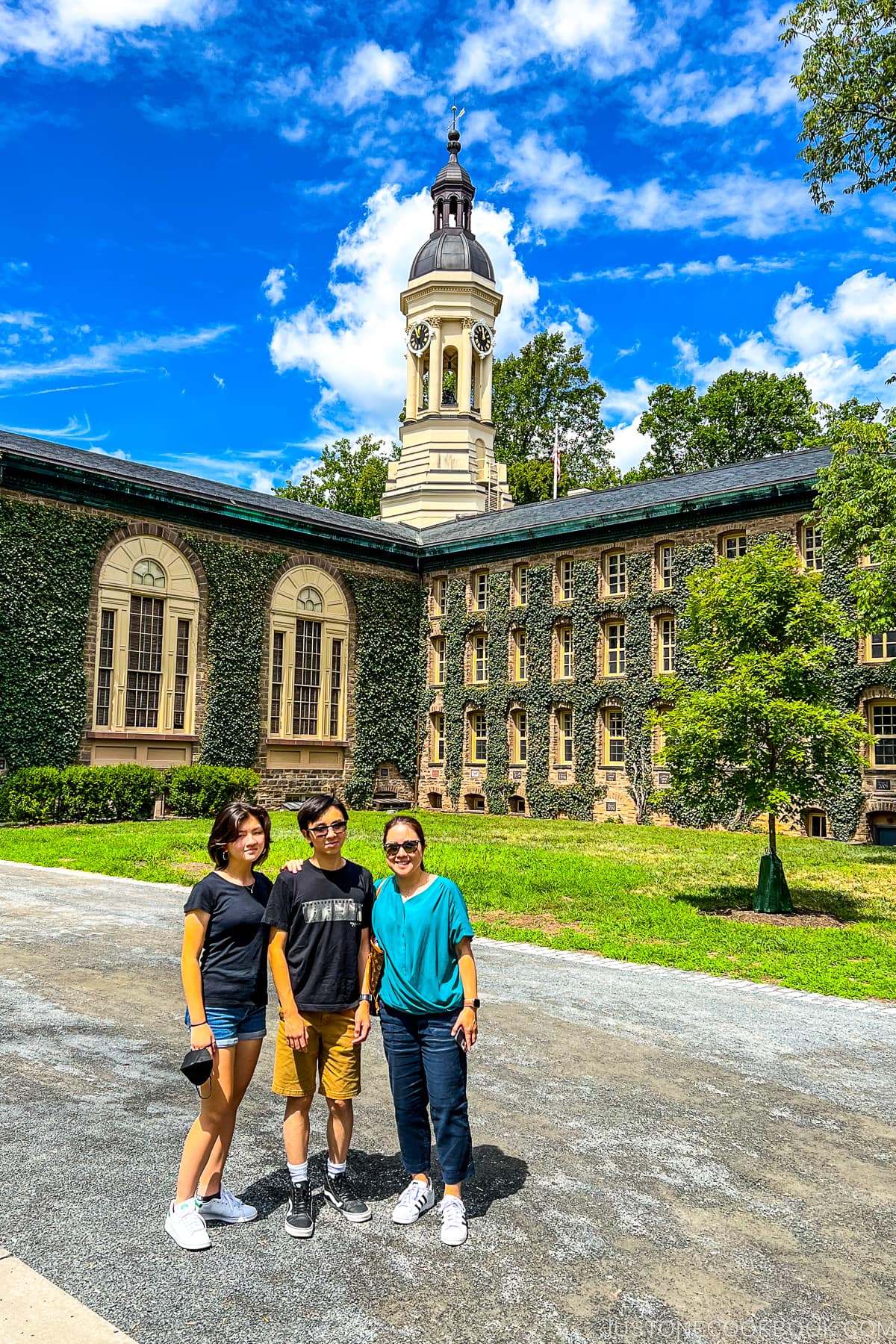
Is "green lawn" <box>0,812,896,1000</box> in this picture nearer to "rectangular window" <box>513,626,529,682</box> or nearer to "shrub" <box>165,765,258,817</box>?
"shrub" <box>165,765,258,817</box>

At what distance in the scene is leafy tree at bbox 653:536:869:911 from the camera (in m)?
14.3

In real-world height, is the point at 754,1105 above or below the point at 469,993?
below

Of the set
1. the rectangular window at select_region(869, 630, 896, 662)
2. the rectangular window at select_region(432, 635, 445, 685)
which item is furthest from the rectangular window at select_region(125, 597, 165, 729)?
the rectangular window at select_region(869, 630, 896, 662)

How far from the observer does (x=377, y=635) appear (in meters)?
35.9

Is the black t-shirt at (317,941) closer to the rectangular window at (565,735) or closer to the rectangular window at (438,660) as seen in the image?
the rectangular window at (565,735)

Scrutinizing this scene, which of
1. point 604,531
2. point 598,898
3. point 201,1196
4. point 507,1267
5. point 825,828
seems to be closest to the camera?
point 507,1267

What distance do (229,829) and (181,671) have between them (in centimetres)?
2654

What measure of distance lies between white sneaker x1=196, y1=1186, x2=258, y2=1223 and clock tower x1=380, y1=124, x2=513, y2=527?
38.6m

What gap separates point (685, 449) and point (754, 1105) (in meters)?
51.8

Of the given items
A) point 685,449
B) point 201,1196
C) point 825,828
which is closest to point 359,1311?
point 201,1196

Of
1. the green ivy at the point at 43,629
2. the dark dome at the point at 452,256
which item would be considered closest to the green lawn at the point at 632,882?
the green ivy at the point at 43,629

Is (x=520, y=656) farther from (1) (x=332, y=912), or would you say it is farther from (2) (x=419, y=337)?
(1) (x=332, y=912)

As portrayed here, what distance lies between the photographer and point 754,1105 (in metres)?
6.25

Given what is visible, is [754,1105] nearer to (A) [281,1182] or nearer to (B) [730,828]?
(A) [281,1182]
